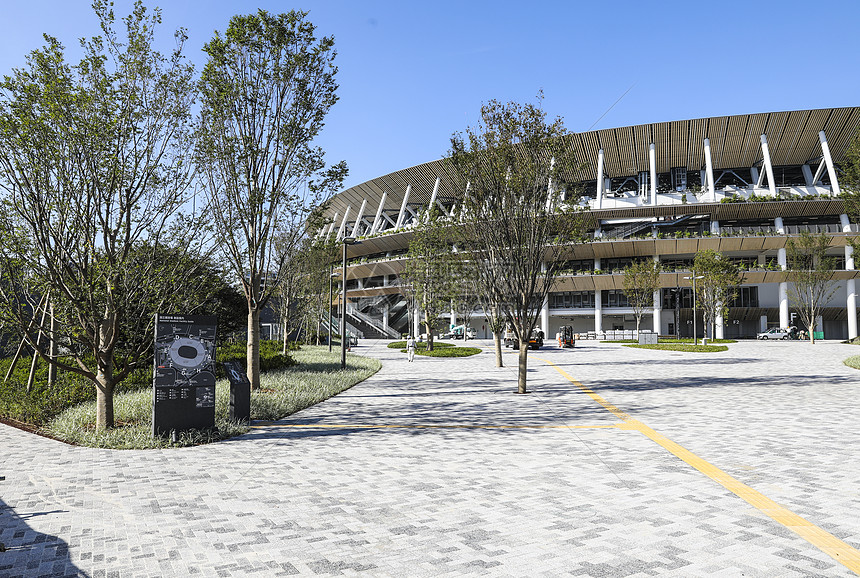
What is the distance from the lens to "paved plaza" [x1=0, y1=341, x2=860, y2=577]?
164 inches

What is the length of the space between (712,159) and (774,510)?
64319 mm

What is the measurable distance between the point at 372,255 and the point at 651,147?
129ft

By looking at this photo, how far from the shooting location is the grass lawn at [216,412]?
8.46 m

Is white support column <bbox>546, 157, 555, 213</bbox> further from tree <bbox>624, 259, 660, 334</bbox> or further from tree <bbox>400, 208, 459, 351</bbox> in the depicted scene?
tree <bbox>624, 259, 660, 334</bbox>

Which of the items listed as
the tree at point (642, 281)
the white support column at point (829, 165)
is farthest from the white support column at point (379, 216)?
the white support column at point (829, 165)

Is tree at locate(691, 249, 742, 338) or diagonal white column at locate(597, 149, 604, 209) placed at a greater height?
diagonal white column at locate(597, 149, 604, 209)

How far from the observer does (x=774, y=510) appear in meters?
5.26

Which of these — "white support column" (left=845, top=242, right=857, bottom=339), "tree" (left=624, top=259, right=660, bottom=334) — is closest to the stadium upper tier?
"white support column" (left=845, top=242, right=857, bottom=339)

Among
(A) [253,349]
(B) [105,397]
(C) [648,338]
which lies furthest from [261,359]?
(C) [648,338]

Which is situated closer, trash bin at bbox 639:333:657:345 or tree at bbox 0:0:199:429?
tree at bbox 0:0:199:429

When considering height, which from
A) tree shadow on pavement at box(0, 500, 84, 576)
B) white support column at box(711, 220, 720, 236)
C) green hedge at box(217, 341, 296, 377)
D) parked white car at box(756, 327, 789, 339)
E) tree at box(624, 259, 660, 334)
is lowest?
parked white car at box(756, 327, 789, 339)

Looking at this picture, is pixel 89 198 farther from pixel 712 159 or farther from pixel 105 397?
pixel 712 159

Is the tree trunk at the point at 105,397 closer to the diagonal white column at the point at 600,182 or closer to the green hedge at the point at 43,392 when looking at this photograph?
the green hedge at the point at 43,392

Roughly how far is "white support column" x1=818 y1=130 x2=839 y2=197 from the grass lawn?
5627 cm
